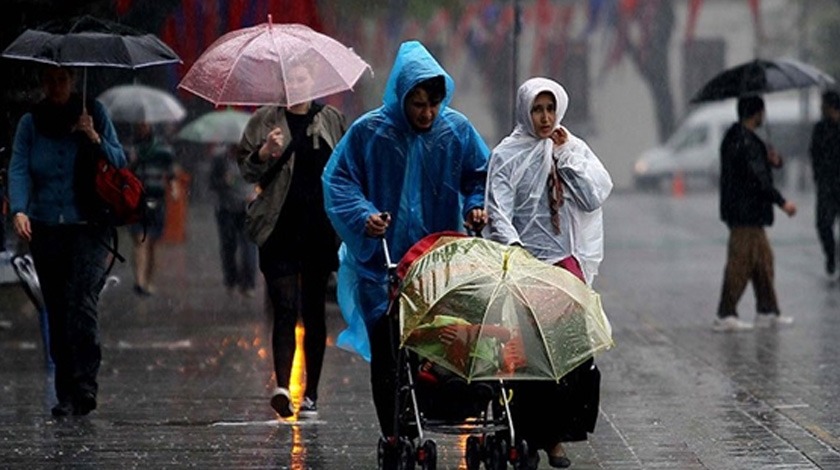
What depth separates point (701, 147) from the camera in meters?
45.5

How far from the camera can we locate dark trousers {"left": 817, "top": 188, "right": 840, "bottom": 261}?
19172 mm

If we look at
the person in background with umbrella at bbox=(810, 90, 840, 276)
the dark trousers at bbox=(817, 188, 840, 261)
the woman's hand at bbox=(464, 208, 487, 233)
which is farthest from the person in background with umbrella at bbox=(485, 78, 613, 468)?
the dark trousers at bbox=(817, 188, 840, 261)

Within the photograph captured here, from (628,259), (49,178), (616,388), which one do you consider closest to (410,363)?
(49,178)

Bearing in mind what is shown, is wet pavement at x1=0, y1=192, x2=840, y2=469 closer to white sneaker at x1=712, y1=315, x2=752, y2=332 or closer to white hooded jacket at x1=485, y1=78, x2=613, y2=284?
white sneaker at x1=712, y1=315, x2=752, y2=332

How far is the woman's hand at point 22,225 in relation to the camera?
9.84 metres

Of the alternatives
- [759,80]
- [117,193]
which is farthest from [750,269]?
[117,193]

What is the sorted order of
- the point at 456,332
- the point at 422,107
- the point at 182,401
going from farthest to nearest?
the point at 182,401 < the point at 422,107 < the point at 456,332

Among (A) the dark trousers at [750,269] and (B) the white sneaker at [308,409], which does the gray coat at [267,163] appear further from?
(A) the dark trousers at [750,269]

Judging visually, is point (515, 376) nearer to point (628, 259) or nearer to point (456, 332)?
point (456, 332)

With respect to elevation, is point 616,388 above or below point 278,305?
below

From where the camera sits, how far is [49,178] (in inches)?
400

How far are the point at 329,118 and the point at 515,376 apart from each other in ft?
9.30

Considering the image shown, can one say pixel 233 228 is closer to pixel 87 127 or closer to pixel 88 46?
pixel 88 46

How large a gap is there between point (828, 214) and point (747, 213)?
439 cm
